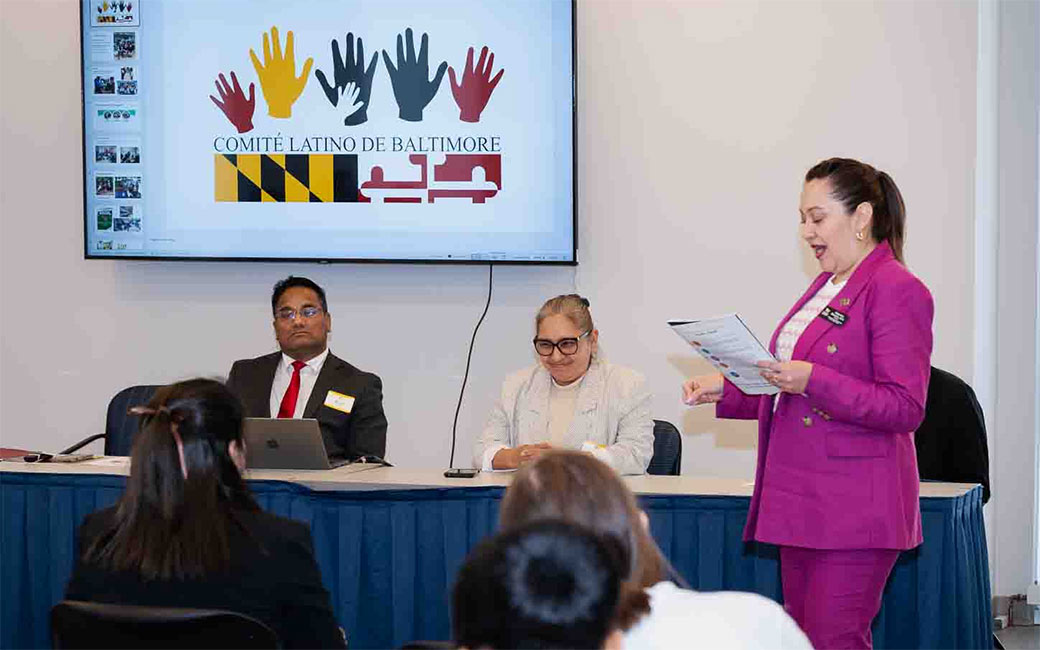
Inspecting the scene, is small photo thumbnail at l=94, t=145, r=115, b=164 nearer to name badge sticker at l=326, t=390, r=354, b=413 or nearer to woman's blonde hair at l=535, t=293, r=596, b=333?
name badge sticker at l=326, t=390, r=354, b=413

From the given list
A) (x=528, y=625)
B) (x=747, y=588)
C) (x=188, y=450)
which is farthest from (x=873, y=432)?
(x=528, y=625)

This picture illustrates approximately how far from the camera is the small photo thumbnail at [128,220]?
538 cm

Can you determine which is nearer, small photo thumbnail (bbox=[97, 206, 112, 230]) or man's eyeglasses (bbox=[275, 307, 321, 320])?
man's eyeglasses (bbox=[275, 307, 321, 320])

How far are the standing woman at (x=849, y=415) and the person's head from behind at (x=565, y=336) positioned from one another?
4.19 ft

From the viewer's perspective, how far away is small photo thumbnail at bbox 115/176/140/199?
17.6 ft

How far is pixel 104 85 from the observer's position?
536 centimetres

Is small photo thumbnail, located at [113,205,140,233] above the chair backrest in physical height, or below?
above

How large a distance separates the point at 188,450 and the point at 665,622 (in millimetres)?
1086

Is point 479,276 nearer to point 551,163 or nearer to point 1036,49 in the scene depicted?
point 551,163

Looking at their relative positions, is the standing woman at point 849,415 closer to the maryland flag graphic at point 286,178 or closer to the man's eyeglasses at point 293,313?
the man's eyeglasses at point 293,313

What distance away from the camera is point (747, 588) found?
3480 mm

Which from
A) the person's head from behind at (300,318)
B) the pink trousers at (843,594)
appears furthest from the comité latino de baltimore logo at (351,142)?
the pink trousers at (843,594)

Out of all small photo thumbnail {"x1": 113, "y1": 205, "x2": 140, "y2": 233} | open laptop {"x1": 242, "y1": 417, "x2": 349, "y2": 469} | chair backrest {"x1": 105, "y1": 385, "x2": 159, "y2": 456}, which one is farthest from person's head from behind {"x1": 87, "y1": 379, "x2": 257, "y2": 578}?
small photo thumbnail {"x1": 113, "y1": 205, "x2": 140, "y2": 233}

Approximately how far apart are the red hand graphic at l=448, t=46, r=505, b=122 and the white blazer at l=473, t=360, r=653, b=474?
57.5 inches
